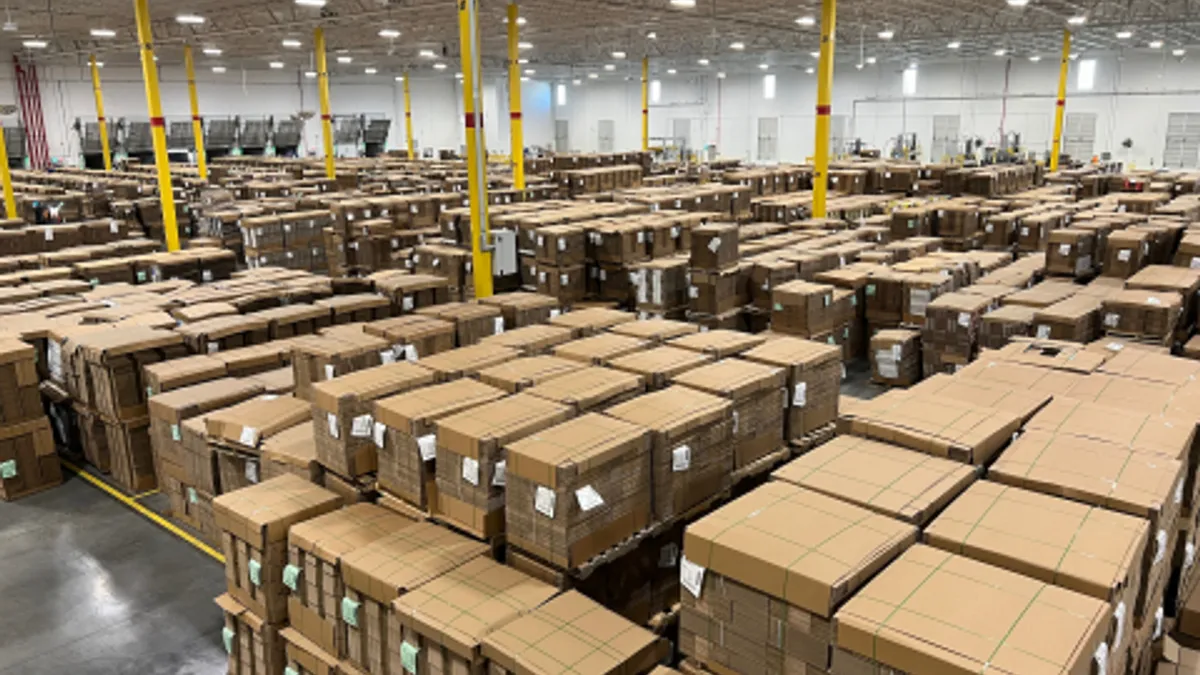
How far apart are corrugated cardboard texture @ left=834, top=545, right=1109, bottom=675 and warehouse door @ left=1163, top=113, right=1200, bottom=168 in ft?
99.2

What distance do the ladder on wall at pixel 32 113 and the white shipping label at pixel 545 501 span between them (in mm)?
32880

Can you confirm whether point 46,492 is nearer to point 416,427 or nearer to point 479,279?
point 479,279

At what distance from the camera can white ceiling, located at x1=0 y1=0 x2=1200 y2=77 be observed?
19484 millimetres

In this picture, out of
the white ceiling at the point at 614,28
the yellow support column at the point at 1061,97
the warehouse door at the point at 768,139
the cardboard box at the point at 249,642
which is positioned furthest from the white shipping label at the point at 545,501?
the warehouse door at the point at 768,139

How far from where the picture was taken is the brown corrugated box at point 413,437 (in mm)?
4426

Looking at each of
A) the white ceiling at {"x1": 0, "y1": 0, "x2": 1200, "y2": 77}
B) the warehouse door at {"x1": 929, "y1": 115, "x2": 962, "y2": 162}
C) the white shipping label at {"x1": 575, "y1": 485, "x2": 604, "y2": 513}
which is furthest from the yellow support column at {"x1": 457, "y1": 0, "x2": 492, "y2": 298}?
the warehouse door at {"x1": 929, "y1": 115, "x2": 962, "y2": 162}

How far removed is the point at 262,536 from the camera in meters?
4.46

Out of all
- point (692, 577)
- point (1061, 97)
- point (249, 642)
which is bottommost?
point (249, 642)

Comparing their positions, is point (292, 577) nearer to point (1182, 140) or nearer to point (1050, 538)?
point (1050, 538)

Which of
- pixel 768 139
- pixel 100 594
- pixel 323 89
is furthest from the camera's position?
pixel 768 139

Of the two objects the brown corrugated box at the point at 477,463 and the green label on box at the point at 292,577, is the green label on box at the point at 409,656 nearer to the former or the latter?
the brown corrugated box at the point at 477,463

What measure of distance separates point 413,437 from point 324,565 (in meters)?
0.78

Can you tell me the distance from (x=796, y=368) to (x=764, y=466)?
67 cm

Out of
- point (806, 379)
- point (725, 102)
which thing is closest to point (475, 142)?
point (806, 379)
